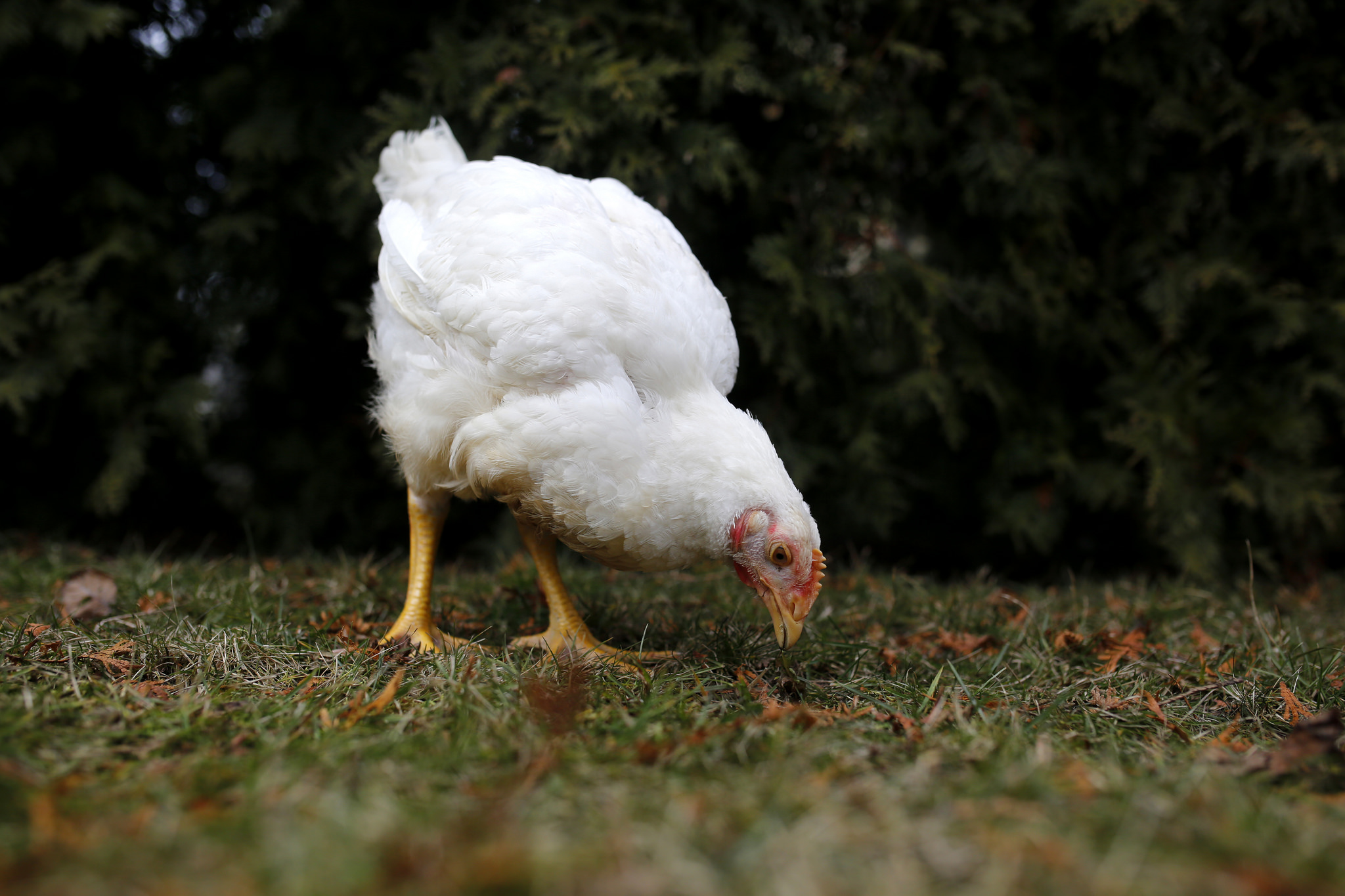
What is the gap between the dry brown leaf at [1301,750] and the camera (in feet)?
5.62

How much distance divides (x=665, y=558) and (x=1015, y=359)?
2955 millimetres

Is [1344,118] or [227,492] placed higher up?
[1344,118]

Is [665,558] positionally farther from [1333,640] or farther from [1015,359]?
[1015,359]

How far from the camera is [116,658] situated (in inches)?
87.1

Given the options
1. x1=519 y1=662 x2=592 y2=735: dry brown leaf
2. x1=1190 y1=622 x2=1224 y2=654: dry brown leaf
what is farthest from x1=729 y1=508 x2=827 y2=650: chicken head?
x1=1190 y1=622 x2=1224 y2=654: dry brown leaf

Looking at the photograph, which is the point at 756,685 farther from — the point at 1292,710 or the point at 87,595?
the point at 87,595

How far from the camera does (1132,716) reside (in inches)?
88.0

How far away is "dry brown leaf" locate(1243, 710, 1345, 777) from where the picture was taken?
1714mm

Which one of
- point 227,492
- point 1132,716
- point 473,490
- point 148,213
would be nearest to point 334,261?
point 148,213

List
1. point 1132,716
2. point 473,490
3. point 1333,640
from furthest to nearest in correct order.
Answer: point 1333,640, point 473,490, point 1132,716

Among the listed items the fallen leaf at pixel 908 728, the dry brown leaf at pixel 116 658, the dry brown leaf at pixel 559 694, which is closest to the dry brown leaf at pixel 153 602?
the dry brown leaf at pixel 116 658

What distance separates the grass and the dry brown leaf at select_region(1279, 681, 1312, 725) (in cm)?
5

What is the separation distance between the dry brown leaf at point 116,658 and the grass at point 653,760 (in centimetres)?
1

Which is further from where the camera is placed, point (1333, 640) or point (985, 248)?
point (985, 248)
